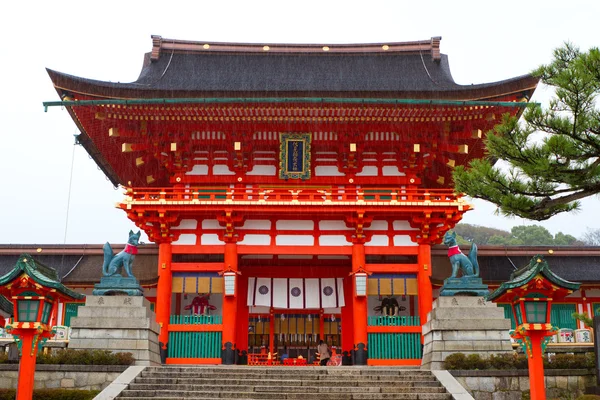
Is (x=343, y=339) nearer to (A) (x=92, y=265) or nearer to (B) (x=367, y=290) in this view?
(B) (x=367, y=290)

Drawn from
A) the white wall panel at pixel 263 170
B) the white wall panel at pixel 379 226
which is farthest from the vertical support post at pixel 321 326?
the white wall panel at pixel 263 170

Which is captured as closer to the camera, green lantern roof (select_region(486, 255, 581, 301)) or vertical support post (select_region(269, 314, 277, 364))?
green lantern roof (select_region(486, 255, 581, 301))

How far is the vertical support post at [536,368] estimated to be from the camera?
1338 cm

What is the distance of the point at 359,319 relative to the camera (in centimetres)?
2031

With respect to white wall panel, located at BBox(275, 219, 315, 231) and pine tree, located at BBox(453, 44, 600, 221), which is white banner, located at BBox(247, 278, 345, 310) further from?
pine tree, located at BBox(453, 44, 600, 221)

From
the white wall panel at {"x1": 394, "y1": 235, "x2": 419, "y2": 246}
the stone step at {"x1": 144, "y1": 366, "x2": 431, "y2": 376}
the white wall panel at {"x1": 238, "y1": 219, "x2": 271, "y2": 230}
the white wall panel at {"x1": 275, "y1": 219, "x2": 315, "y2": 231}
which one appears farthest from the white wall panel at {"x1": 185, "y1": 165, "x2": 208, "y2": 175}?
the stone step at {"x1": 144, "y1": 366, "x2": 431, "y2": 376}

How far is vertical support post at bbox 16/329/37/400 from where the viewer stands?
13.5m

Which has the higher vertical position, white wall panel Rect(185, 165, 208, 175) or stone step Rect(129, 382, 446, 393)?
white wall panel Rect(185, 165, 208, 175)

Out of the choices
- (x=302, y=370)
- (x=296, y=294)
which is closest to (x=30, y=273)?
(x=302, y=370)

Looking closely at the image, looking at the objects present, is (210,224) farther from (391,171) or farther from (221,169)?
(391,171)

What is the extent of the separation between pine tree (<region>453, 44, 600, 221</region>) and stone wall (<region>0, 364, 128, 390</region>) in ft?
31.1

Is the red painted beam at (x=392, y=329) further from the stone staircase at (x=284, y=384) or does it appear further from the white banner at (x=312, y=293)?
the stone staircase at (x=284, y=384)

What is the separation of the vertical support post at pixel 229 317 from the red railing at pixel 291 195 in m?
1.68

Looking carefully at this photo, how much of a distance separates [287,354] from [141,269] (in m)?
5.99
